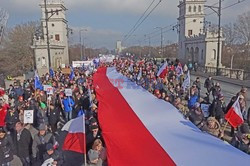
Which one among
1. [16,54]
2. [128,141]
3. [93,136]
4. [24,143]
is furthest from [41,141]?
[16,54]

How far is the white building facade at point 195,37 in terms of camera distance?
57312 mm

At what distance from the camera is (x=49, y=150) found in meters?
6.28

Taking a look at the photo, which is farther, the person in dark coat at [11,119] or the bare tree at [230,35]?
the bare tree at [230,35]

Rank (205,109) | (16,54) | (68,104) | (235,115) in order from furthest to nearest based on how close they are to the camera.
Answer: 1. (16,54)
2. (68,104)
3. (205,109)
4. (235,115)

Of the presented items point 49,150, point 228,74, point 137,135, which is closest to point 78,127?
point 49,150

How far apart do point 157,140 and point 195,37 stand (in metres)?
62.8

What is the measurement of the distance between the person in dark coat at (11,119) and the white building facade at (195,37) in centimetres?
5096

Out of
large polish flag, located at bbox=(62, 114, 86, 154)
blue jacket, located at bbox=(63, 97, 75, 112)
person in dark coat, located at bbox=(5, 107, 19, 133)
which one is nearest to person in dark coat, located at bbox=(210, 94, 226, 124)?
blue jacket, located at bbox=(63, 97, 75, 112)

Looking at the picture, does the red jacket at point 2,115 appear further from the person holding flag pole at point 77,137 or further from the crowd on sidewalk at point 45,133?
the person holding flag pole at point 77,137

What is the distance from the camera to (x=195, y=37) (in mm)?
65688

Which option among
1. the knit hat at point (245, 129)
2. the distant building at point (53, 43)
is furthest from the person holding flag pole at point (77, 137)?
the distant building at point (53, 43)

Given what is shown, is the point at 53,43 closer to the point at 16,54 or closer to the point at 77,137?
the point at 16,54

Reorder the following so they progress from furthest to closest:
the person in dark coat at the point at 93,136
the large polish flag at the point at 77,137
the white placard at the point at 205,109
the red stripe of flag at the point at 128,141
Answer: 1. the white placard at the point at 205,109
2. the person in dark coat at the point at 93,136
3. the large polish flag at the point at 77,137
4. the red stripe of flag at the point at 128,141

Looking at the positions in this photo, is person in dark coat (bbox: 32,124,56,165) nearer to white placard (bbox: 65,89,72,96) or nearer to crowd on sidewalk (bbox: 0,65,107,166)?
crowd on sidewalk (bbox: 0,65,107,166)
